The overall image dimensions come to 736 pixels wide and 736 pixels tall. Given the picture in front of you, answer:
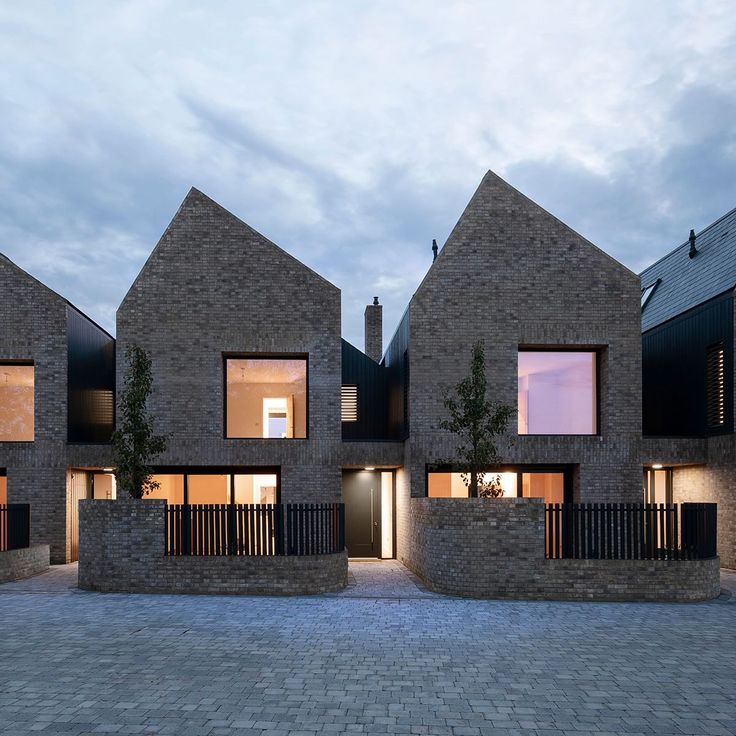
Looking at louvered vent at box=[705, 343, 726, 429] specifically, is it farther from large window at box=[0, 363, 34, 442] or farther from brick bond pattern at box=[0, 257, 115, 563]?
large window at box=[0, 363, 34, 442]

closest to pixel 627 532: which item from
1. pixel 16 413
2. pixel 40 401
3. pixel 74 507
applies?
pixel 74 507

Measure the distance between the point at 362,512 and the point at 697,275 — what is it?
1270 cm

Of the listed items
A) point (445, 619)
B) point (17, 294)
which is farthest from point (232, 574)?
point (17, 294)

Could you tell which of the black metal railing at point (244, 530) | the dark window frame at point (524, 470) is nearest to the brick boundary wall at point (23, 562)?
the black metal railing at point (244, 530)

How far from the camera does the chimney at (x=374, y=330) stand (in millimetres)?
27766

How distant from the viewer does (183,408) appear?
16.7m

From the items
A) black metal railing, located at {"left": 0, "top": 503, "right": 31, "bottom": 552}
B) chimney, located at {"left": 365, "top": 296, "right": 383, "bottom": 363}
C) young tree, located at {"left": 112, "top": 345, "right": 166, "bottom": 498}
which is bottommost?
black metal railing, located at {"left": 0, "top": 503, "right": 31, "bottom": 552}

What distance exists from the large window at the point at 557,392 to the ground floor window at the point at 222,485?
6.62 meters

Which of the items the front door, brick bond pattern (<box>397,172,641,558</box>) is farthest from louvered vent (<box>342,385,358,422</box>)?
the front door

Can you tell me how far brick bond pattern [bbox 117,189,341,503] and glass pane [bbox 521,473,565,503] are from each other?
187 inches

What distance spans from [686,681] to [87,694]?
6.76 metres

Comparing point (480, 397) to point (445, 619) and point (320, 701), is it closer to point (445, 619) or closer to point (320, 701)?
point (445, 619)

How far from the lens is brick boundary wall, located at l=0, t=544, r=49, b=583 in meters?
14.4

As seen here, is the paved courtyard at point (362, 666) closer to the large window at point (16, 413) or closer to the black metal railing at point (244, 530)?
the black metal railing at point (244, 530)
